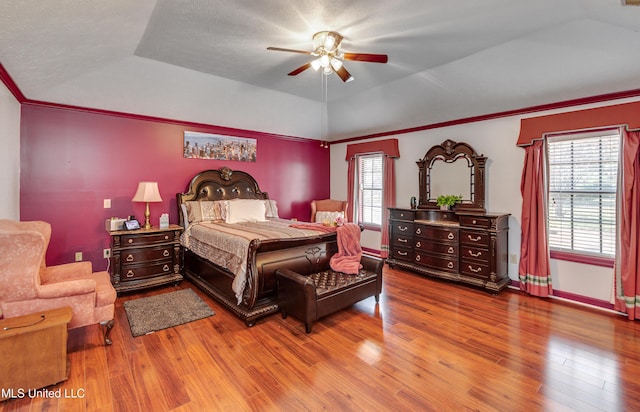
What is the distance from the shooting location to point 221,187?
5.25 m

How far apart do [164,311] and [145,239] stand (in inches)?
46.4

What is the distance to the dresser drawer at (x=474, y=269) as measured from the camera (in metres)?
4.14

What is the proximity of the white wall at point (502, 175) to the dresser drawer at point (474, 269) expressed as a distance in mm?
569

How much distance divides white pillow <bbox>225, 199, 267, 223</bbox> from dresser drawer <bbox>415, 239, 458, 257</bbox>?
265 centimetres

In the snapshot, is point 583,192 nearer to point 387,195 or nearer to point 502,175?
point 502,175

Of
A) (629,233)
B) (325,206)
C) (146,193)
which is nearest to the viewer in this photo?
(629,233)

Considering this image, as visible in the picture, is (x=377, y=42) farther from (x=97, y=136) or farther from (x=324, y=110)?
(x=97, y=136)

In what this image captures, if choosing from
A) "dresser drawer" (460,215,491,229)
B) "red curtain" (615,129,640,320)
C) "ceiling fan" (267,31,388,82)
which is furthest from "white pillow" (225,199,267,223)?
"red curtain" (615,129,640,320)

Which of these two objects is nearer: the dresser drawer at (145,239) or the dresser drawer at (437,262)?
the dresser drawer at (145,239)

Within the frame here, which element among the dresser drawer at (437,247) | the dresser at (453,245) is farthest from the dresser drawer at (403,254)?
the dresser drawer at (437,247)

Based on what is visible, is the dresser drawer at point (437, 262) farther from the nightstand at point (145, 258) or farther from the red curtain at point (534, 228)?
the nightstand at point (145, 258)

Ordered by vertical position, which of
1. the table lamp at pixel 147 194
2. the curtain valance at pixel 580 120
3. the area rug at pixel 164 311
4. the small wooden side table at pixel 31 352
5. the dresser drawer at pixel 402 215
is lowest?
the area rug at pixel 164 311

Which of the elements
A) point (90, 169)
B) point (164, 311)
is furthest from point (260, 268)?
point (90, 169)

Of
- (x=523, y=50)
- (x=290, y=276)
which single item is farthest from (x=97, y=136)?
(x=523, y=50)
